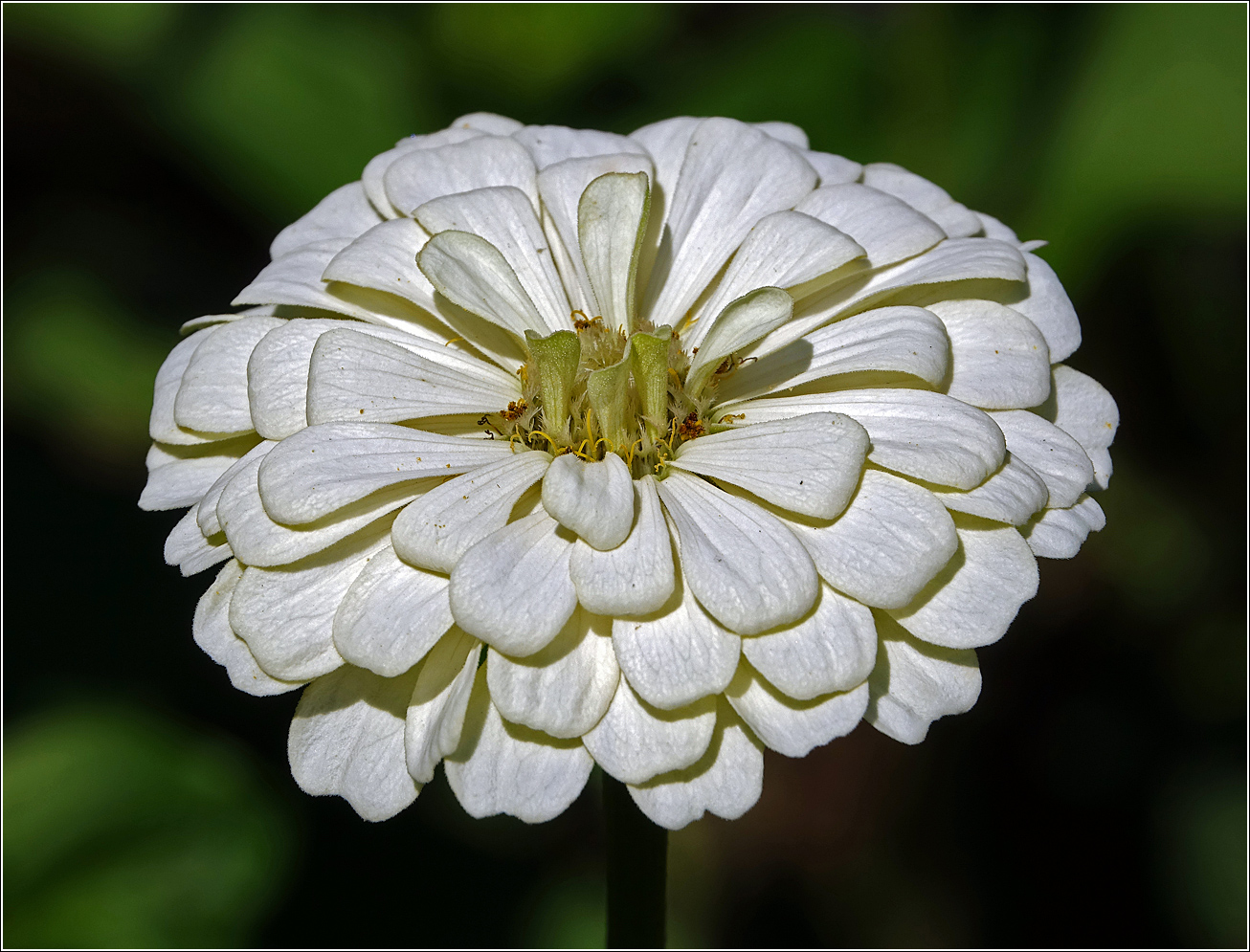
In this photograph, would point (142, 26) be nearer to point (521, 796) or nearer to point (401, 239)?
point (401, 239)

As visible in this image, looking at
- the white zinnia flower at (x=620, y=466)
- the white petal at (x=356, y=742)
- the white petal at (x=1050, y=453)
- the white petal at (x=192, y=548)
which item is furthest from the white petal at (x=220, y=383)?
the white petal at (x=1050, y=453)

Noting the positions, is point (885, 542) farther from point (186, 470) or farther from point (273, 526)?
point (186, 470)

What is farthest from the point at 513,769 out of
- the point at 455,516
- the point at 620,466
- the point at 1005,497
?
the point at 1005,497

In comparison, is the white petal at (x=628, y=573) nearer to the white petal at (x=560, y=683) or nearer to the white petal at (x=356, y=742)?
the white petal at (x=560, y=683)


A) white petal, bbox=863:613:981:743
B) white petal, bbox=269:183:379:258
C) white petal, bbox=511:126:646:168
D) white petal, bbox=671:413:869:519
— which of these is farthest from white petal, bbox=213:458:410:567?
white petal, bbox=511:126:646:168

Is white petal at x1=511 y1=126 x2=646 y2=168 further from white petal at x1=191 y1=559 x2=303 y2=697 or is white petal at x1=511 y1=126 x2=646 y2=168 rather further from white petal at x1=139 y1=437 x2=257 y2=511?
white petal at x1=191 y1=559 x2=303 y2=697

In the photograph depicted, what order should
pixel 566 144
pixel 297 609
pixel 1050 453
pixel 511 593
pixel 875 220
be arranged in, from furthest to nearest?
pixel 566 144 → pixel 875 220 → pixel 1050 453 → pixel 297 609 → pixel 511 593

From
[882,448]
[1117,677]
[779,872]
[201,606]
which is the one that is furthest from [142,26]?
[1117,677]
